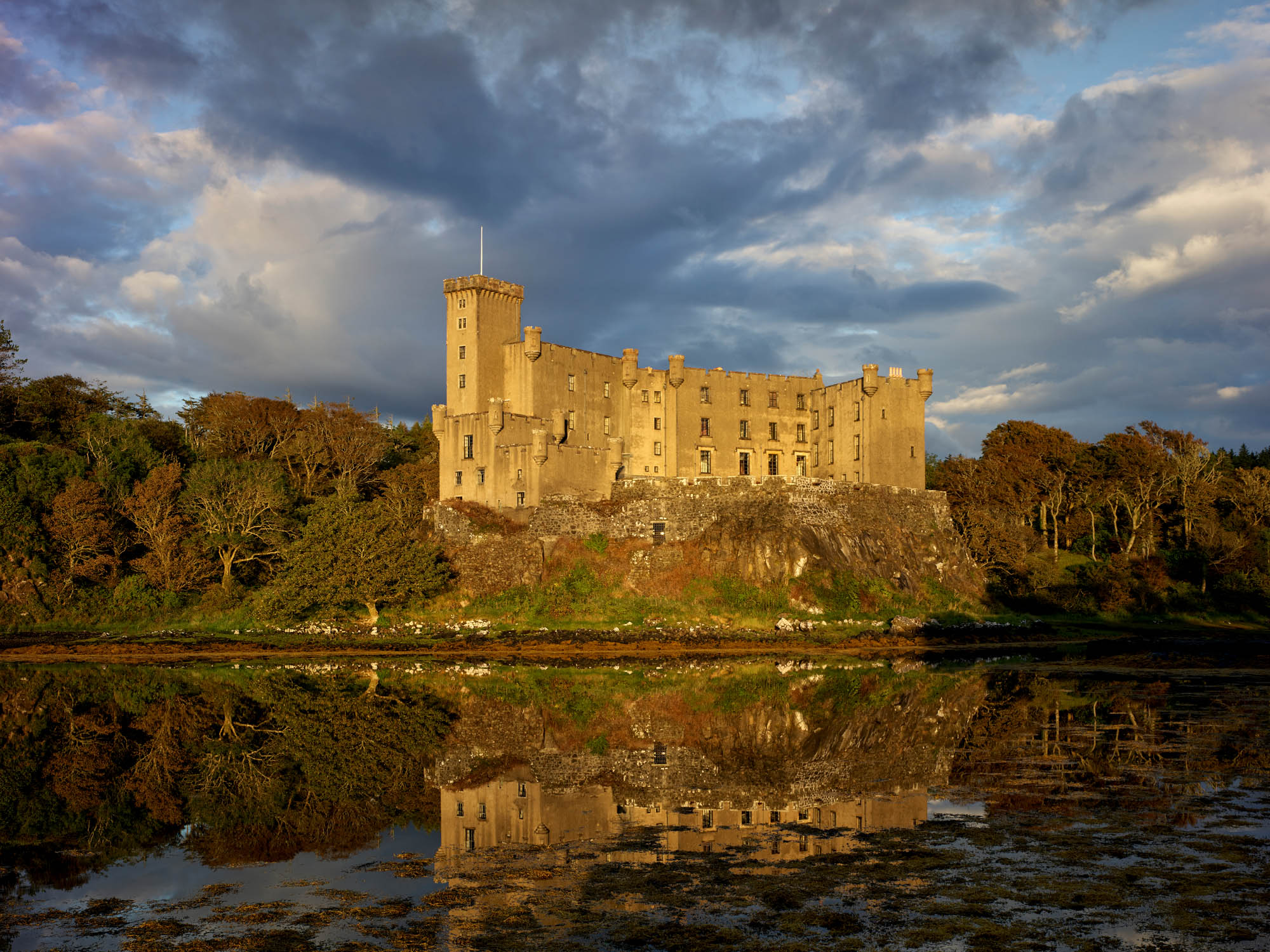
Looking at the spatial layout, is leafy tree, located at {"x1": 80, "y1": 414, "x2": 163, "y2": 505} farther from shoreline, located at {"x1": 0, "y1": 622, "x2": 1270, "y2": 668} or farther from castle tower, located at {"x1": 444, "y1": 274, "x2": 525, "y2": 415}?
castle tower, located at {"x1": 444, "y1": 274, "x2": 525, "y2": 415}

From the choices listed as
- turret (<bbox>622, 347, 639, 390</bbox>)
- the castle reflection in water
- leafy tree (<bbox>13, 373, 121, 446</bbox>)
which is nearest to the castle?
turret (<bbox>622, 347, 639, 390</bbox>)

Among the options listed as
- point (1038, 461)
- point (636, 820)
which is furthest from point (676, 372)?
point (636, 820)

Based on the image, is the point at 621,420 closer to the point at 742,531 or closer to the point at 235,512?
the point at 742,531

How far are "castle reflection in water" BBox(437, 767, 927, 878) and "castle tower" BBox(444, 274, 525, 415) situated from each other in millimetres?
39172

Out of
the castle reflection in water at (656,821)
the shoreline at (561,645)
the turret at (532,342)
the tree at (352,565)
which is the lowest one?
the castle reflection in water at (656,821)

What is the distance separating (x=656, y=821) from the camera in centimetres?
1418

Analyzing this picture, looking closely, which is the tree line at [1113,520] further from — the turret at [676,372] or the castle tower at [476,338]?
the castle tower at [476,338]

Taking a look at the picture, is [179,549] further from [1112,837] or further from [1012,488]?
[1012,488]

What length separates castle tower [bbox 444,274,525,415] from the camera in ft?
177

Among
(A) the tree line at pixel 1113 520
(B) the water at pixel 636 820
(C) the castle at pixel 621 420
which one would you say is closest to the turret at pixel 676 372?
(C) the castle at pixel 621 420

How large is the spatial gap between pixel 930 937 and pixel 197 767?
13.7 meters

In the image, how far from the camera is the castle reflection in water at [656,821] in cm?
1268

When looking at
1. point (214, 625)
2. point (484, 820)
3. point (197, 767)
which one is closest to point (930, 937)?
point (484, 820)

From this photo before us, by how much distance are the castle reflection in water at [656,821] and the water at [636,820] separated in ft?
0.22
